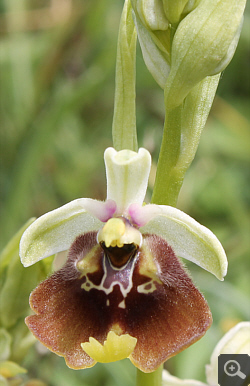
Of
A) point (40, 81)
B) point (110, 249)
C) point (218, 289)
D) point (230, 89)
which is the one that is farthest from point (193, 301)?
point (230, 89)

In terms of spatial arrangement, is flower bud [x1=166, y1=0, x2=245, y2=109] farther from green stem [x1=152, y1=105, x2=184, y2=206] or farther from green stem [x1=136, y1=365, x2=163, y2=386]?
green stem [x1=136, y1=365, x2=163, y2=386]

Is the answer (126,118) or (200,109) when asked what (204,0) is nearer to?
(200,109)

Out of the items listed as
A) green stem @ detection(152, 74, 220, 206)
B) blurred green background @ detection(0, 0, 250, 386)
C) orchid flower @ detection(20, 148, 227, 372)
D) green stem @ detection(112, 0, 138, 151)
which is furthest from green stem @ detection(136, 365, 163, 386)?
blurred green background @ detection(0, 0, 250, 386)

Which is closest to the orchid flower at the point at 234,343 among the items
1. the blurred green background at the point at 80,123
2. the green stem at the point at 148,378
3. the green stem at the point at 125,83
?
the green stem at the point at 148,378

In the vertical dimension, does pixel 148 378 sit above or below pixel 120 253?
below

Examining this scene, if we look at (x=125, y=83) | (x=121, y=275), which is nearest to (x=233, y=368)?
(x=121, y=275)

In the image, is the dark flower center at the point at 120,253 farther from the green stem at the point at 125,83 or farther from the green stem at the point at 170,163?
the green stem at the point at 125,83

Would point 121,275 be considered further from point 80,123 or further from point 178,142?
point 80,123
